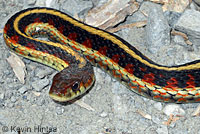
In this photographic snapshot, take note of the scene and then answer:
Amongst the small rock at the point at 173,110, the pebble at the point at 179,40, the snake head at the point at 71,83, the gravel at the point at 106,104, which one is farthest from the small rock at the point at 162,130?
the pebble at the point at 179,40

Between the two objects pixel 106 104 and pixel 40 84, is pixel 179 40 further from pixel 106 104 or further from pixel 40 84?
pixel 40 84

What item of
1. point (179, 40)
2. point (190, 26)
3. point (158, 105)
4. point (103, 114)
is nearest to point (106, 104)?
point (103, 114)

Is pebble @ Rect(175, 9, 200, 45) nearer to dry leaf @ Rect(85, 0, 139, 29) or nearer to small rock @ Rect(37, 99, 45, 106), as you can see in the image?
dry leaf @ Rect(85, 0, 139, 29)

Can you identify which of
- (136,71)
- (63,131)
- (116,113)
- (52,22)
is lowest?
(63,131)

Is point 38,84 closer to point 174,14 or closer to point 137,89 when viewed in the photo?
point 137,89

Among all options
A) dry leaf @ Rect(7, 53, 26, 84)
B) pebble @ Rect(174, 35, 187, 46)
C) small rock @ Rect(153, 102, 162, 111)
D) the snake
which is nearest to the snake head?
the snake

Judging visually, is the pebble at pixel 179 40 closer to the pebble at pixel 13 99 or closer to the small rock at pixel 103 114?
the small rock at pixel 103 114

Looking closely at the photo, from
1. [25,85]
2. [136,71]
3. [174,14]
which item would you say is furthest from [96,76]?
[174,14]
